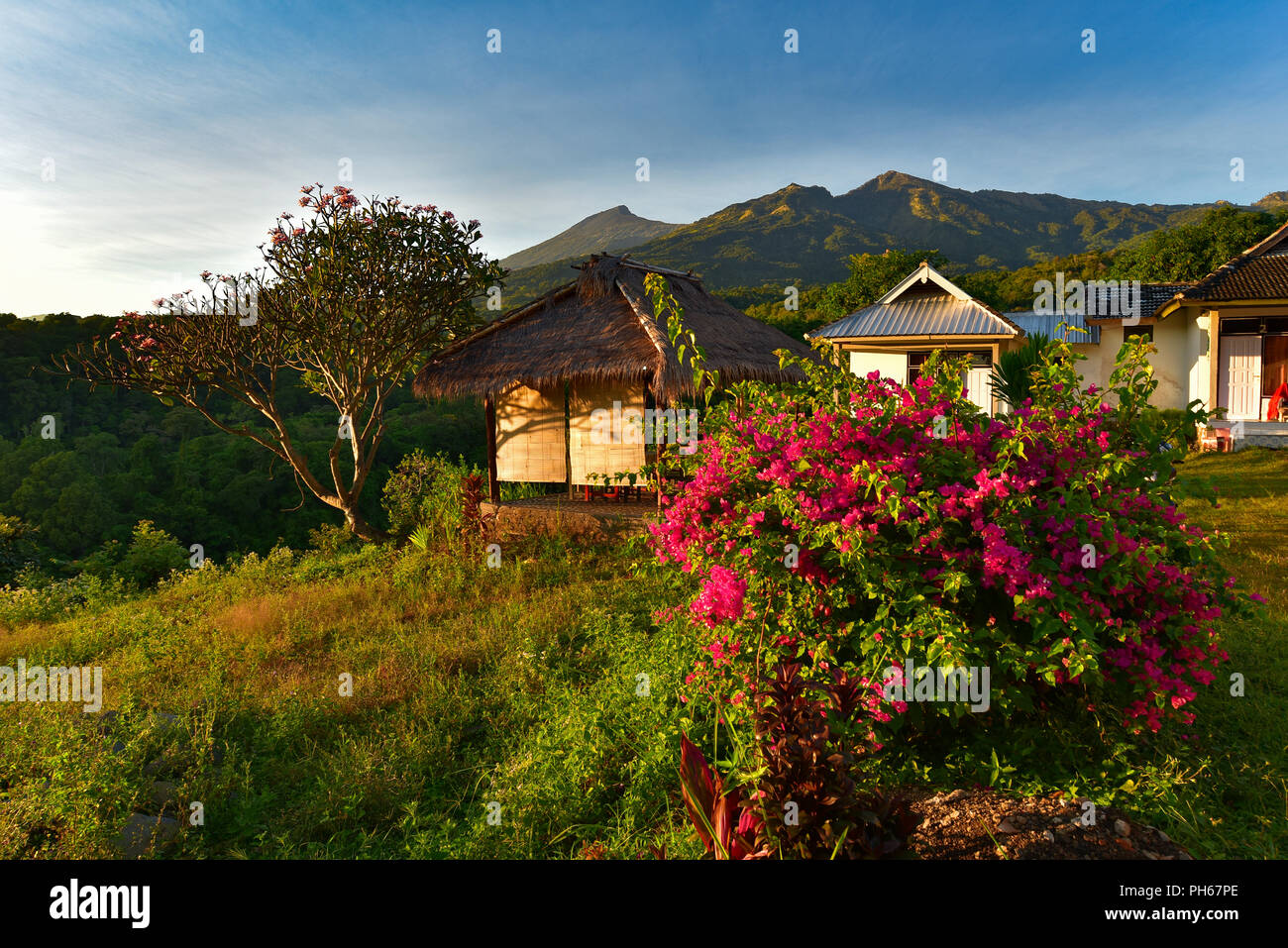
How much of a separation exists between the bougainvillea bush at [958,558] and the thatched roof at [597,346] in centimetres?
586

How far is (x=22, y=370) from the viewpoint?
25.0 m

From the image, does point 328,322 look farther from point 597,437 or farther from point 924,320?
point 924,320

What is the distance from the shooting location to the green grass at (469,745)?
3205mm

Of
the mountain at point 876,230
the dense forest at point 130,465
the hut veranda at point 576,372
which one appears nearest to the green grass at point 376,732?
the hut veranda at point 576,372

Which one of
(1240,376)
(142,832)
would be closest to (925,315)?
(1240,376)

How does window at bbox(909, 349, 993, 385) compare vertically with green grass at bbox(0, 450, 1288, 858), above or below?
above

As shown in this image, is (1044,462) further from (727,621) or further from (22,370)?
(22,370)

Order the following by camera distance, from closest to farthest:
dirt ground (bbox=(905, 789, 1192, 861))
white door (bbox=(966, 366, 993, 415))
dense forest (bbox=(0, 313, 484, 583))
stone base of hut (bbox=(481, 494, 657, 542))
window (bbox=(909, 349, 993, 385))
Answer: dirt ground (bbox=(905, 789, 1192, 861)) < stone base of hut (bbox=(481, 494, 657, 542)) < window (bbox=(909, 349, 993, 385)) < white door (bbox=(966, 366, 993, 415)) < dense forest (bbox=(0, 313, 484, 583))

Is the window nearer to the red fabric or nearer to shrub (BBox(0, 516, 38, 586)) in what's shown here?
the red fabric

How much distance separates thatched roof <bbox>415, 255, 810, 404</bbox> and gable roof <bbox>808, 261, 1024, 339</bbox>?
14.8 ft

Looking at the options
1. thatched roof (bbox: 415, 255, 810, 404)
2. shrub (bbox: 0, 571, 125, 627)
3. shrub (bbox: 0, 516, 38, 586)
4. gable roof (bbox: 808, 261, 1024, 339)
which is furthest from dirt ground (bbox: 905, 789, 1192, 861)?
shrub (bbox: 0, 516, 38, 586)

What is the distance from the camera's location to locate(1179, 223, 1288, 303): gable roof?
14320 mm

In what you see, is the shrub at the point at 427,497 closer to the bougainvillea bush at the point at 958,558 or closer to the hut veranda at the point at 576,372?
the hut veranda at the point at 576,372
